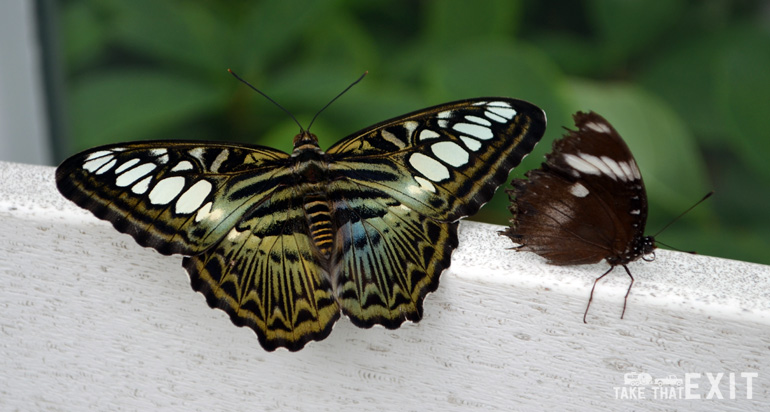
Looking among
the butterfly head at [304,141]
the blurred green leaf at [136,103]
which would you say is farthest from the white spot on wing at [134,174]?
the blurred green leaf at [136,103]

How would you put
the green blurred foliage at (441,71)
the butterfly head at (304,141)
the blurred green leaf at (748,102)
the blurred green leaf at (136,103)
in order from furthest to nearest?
1. the blurred green leaf at (136,103)
2. the green blurred foliage at (441,71)
3. the blurred green leaf at (748,102)
4. the butterfly head at (304,141)

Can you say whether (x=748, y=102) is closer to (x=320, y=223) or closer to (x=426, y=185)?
(x=426, y=185)

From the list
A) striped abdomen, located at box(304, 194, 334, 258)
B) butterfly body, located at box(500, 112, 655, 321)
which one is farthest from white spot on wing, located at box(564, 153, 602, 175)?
striped abdomen, located at box(304, 194, 334, 258)

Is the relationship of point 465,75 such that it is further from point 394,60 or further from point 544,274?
point 544,274

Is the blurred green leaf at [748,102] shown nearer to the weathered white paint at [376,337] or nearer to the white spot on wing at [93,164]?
the weathered white paint at [376,337]

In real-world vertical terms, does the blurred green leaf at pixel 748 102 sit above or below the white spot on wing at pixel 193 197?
above

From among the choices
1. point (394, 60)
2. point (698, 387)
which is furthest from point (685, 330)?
point (394, 60)

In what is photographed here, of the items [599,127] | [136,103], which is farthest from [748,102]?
[136,103]
